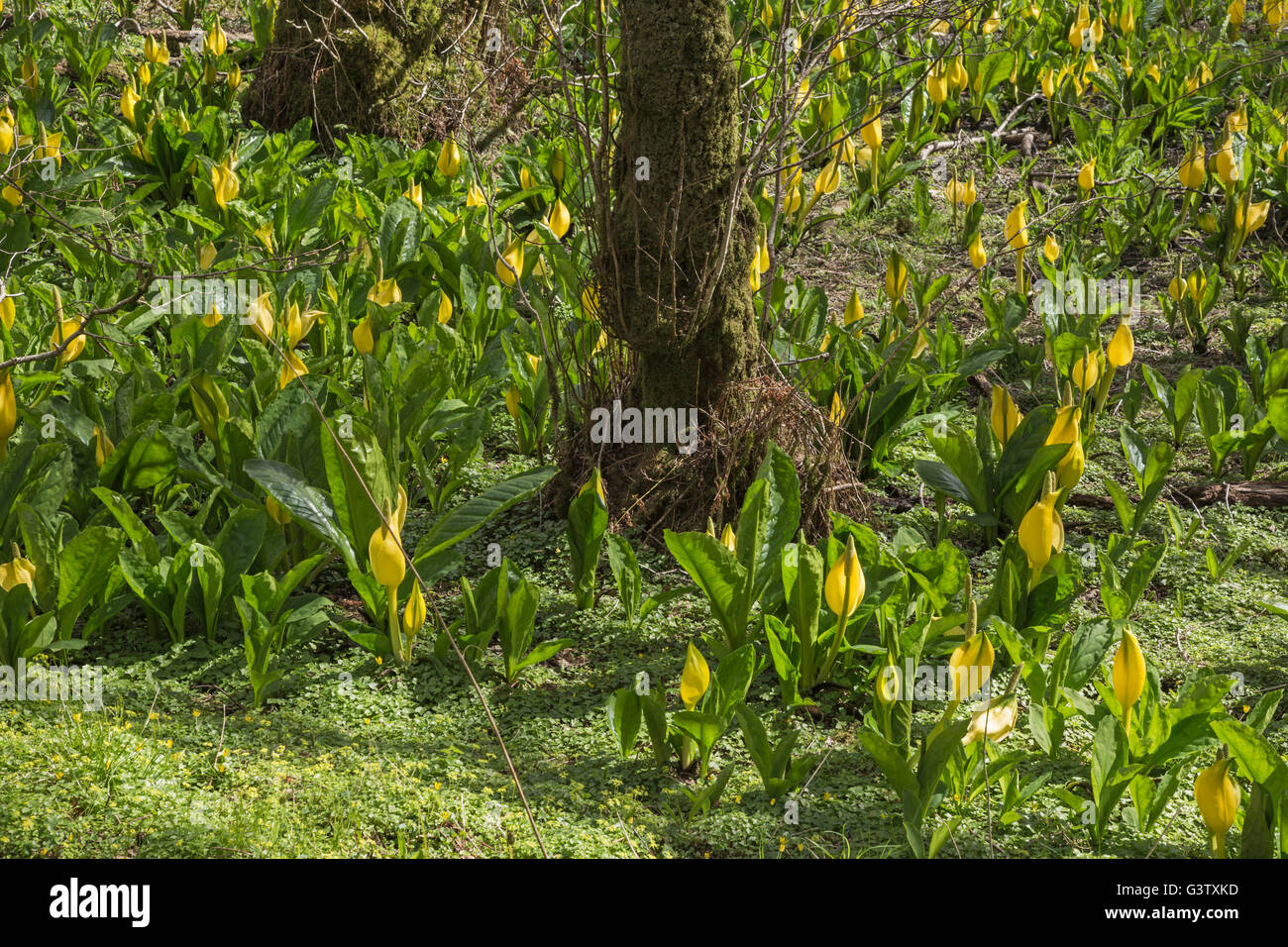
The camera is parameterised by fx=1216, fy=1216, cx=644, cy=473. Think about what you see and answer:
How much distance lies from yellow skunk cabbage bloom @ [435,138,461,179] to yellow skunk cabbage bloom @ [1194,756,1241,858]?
423 cm

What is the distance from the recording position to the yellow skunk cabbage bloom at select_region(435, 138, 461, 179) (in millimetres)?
5445

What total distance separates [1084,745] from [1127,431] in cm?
123

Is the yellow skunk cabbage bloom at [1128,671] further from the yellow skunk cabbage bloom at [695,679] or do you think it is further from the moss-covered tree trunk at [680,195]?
the moss-covered tree trunk at [680,195]

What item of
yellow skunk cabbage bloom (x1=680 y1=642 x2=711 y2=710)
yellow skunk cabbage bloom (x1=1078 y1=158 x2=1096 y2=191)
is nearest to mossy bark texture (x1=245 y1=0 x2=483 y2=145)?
yellow skunk cabbage bloom (x1=1078 y1=158 x2=1096 y2=191)

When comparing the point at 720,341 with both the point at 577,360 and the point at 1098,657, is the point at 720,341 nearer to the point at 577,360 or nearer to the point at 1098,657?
the point at 577,360

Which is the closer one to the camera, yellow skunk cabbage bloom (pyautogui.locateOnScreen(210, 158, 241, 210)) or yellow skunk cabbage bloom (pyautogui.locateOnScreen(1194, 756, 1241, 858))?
yellow skunk cabbage bloom (pyautogui.locateOnScreen(1194, 756, 1241, 858))

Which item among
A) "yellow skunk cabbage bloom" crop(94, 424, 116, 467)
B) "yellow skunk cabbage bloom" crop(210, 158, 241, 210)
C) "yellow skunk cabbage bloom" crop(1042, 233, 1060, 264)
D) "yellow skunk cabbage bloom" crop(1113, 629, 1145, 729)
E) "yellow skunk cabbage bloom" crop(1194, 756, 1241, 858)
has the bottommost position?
"yellow skunk cabbage bloom" crop(1194, 756, 1241, 858)

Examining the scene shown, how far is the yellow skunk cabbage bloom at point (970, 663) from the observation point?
2439 millimetres

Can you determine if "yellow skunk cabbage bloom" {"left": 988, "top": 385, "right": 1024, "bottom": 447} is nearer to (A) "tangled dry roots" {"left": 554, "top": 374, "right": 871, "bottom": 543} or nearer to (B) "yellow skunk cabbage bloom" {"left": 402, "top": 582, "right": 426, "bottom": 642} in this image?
(A) "tangled dry roots" {"left": 554, "top": 374, "right": 871, "bottom": 543}

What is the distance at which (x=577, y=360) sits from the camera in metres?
3.64

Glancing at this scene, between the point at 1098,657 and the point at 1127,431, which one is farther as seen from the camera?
the point at 1127,431

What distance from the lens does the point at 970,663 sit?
2447 mm

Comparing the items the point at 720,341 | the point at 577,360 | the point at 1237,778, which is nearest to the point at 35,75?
the point at 577,360

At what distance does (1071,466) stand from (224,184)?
11.4ft
